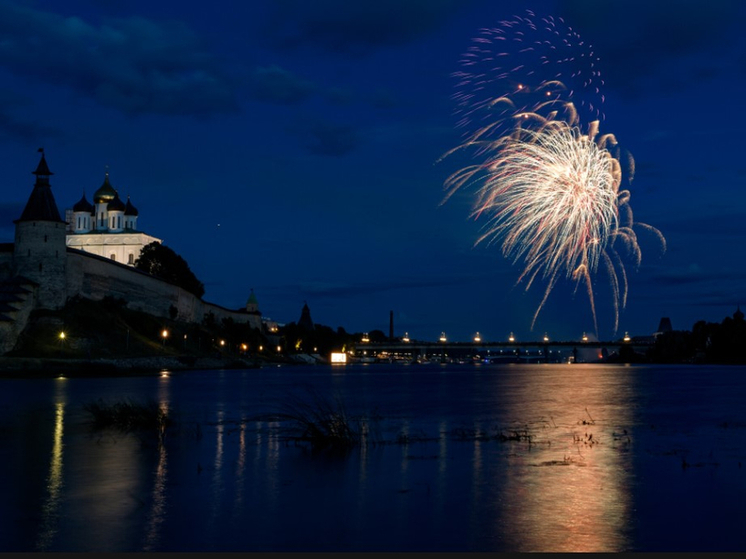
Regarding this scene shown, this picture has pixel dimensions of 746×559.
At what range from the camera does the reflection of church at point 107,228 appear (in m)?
152

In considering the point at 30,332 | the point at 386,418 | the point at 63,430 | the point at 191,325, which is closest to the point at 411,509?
the point at 63,430

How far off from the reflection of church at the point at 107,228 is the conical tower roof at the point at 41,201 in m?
53.8

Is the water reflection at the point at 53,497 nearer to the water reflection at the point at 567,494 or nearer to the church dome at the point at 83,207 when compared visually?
the water reflection at the point at 567,494

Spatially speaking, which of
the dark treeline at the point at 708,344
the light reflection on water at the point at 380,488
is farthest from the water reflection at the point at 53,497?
the dark treeline at the point at 708,344

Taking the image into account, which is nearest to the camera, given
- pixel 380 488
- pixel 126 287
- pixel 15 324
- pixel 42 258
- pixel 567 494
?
pixel 567 494

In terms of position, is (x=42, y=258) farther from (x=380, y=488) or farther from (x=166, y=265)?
(x=380, y=488)

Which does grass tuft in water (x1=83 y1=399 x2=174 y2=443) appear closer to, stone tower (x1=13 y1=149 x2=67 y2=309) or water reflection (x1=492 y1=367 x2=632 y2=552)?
water reflection (x1=492 y1=367 x2=632 y2=552)

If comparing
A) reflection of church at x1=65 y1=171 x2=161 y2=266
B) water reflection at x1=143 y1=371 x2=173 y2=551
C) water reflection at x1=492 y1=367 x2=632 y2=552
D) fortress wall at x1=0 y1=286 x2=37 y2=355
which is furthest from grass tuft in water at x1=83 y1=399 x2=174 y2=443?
reflection of church at x1=65 y1=171 x2=161 y2=266

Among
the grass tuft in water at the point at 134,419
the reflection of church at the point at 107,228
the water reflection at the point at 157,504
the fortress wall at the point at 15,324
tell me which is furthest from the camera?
the reflection of church at the point at 107,228

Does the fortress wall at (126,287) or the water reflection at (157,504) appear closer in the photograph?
the water reflection at (157,504)

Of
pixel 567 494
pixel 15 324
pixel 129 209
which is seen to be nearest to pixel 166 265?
pixel 129 209

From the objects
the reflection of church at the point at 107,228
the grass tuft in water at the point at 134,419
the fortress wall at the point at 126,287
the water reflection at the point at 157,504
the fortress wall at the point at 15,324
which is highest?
the reflection of church at the point at 107,228

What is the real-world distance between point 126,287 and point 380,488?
3808 inches

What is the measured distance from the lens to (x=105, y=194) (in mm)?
159000
